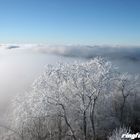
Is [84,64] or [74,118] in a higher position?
[84,64]

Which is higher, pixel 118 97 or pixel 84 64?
pixel 84 64

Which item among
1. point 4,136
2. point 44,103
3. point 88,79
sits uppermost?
point 88,79

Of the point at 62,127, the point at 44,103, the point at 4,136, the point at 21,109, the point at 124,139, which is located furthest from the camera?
the point at 4,136

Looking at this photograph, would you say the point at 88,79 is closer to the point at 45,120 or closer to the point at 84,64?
the point at 84,64

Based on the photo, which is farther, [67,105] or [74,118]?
[74,118]

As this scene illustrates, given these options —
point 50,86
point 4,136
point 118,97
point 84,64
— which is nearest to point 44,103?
point 50,86

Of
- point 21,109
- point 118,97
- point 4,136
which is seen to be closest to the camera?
point 21,109

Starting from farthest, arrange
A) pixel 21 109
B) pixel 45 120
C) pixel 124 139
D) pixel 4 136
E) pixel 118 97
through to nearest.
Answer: pixel 118 97 → pixel 4 136 → pixel 45 120 → pixel 21 109 → pixel 124 139

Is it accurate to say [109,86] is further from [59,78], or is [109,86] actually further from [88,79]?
[59,78]

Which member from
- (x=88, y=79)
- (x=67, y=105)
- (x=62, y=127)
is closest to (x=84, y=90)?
(x=88, y=79)
